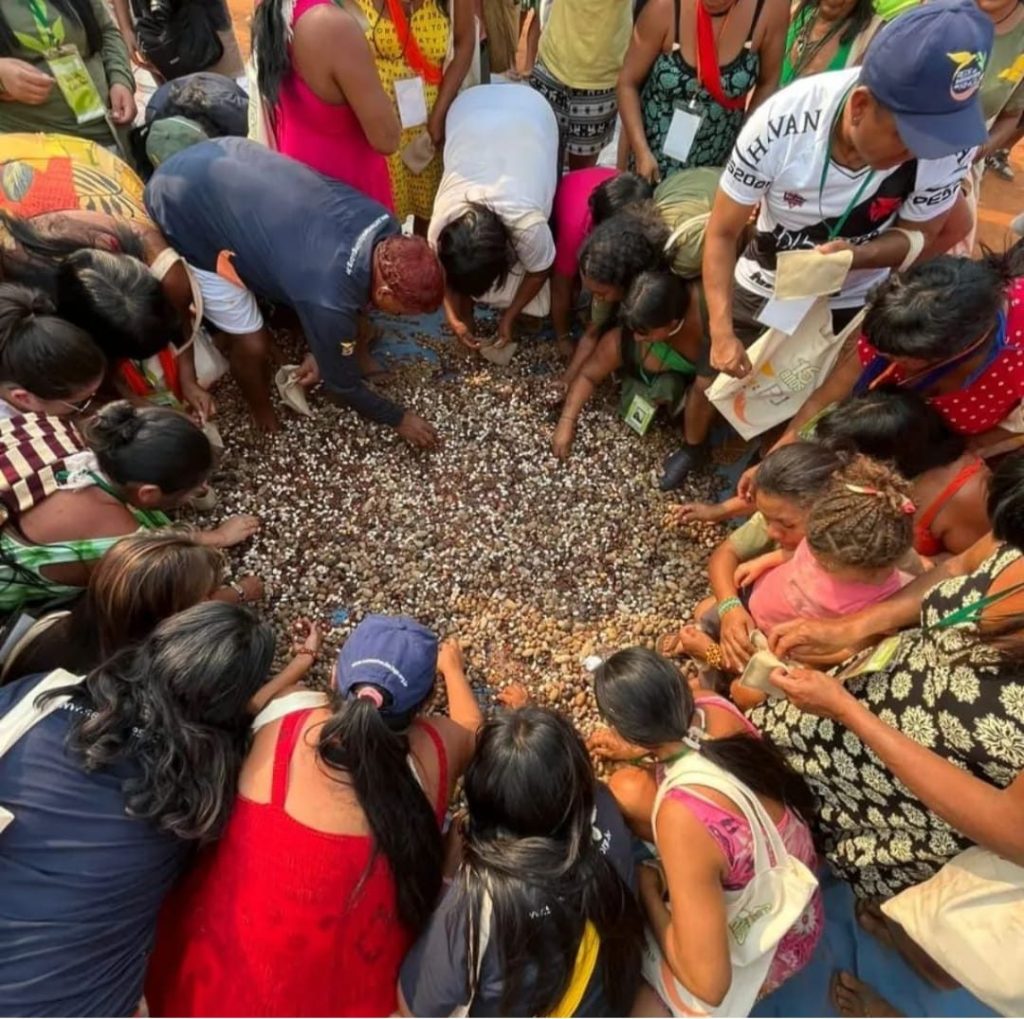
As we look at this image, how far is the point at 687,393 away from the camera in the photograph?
9.68ft

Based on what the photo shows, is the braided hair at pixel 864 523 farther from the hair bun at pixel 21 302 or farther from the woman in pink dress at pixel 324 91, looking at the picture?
the hair bun at pixel 21 302

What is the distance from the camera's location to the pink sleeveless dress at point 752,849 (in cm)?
144

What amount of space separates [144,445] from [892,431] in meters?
2.10

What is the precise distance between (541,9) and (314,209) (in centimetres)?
210

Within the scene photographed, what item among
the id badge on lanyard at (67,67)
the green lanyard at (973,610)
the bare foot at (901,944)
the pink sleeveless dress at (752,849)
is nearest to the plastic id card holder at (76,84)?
the id badge on lanyard at (67,67)

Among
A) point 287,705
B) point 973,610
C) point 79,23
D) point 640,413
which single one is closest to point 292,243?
point 79,23

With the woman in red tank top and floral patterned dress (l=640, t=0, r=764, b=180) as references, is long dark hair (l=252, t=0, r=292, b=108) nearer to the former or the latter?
floral patterned dress (l=640, t=0, r=764, b=180)

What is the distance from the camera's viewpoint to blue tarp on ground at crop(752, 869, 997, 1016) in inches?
77.9

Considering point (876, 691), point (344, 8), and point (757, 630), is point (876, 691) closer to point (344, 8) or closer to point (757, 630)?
point (757, 630)

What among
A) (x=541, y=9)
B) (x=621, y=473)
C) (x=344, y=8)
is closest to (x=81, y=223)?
(x=344, y=8)

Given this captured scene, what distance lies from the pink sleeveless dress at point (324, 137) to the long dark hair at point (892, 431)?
189 cm

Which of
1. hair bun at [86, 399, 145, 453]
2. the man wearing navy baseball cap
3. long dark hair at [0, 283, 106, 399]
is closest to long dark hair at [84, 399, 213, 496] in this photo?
hair bun at [86, 399, 145, 453]

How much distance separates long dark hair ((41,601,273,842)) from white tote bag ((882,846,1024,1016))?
146 centimetres

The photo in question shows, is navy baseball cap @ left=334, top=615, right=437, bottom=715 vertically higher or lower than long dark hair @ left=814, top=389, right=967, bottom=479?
lower
